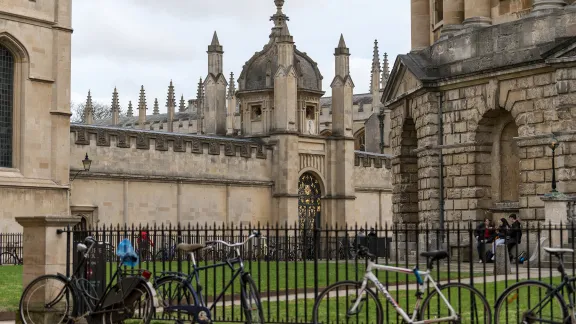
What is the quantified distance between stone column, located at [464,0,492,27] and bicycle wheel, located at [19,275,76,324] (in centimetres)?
1896

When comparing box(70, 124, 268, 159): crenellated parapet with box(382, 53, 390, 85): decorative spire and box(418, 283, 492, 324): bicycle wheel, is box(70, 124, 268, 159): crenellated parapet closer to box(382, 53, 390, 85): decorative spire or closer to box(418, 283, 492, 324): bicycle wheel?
box(418, 283, 492, 324): bicycle wheel

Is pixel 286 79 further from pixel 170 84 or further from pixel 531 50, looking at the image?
pixel 170 84

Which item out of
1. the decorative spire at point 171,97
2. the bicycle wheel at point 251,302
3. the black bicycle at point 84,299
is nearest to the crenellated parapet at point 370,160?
the decorative spire at point 171,97

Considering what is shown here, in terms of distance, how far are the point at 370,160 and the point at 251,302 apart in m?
40.7

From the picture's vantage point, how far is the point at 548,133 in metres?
27.7

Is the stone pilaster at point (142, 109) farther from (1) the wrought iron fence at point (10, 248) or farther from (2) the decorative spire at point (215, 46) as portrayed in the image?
(1) the wrought iron fence at point (10, 248)

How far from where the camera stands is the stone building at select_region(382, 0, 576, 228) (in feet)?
90.8

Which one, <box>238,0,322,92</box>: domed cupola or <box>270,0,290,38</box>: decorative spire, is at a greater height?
<box>270,0,290,38</box>: decorative spire

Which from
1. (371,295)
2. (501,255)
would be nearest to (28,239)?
(371,295)

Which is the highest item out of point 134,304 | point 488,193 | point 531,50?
point 531,50

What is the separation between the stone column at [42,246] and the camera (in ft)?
49.9

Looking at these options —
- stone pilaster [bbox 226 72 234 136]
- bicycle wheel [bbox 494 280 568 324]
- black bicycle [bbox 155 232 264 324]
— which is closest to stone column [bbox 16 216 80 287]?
black bicycle [bbox 155 232 264 324]

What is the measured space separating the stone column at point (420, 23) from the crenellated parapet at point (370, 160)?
654 inches

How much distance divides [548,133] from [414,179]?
7719mm
